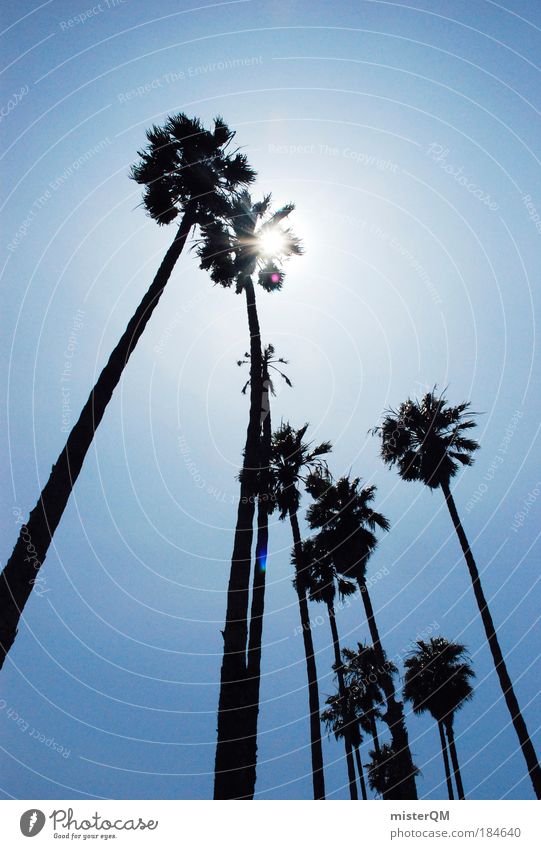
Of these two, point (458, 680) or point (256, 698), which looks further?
point (458, 680)

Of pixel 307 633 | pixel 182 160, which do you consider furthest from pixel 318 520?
pixel 182 160

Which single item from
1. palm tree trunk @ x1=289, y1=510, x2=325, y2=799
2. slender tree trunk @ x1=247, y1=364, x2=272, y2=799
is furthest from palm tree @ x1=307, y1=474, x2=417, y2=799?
slender tree trunk @ x1=247, y1=364, x2=272, y2=799

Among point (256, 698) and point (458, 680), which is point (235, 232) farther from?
point (458, 680)

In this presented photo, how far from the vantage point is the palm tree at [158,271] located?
5.77 m

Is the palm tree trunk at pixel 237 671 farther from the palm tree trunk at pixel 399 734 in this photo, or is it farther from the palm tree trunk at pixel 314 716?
the palm tree trunk at pixel 399 734

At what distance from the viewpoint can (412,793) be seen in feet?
47.4

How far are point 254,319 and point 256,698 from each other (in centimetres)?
943

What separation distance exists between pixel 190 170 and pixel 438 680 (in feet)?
83.3

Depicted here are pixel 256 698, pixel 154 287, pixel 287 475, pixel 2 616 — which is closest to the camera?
pixel 2 616

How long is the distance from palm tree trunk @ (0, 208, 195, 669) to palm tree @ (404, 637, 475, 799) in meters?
23.2

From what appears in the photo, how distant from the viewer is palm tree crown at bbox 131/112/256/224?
496 inches

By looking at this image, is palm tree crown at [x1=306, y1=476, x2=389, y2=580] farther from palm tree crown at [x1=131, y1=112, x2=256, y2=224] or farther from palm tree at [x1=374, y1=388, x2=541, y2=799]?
palm tree crown at [x1=131, y1=112, x2=256, y2=224]

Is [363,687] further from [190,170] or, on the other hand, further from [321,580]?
[190,170]
